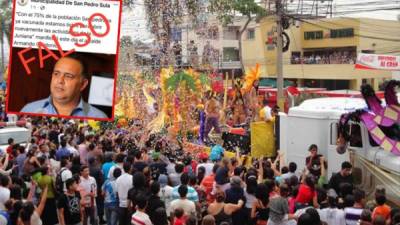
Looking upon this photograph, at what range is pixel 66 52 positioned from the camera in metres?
6.77

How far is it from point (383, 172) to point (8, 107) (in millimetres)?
5623

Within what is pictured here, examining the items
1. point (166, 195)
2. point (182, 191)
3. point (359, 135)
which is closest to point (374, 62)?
point (359, 135)

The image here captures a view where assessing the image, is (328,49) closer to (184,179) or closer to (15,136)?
(15,136)

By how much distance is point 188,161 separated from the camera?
9500 mm

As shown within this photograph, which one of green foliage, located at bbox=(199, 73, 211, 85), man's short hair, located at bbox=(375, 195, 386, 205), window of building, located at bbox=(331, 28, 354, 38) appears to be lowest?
man's short hair, located at bbox=(375, 195, 386, 205)

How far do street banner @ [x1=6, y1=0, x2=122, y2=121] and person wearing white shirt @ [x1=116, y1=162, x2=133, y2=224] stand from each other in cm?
154

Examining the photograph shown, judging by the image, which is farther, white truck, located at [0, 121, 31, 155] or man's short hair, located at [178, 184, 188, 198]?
white truck, located at [0, 121, 31, 155]

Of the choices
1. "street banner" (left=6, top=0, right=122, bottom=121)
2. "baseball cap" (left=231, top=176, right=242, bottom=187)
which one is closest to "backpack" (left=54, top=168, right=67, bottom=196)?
"street banner" (left=6, top=0, right=122, bottom=121)

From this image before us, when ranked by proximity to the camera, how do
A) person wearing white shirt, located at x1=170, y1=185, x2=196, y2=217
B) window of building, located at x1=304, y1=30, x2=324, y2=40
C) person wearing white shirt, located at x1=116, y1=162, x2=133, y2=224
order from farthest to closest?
1. window of building, located at x1=304, y1=30, x2=324, y2=40
2. person wearing white shirt, located at x1=116, y1=162, x2=133, y2=224
3. person wearing white shirt, located at x1=170, y1=185, x2=196, y2=217

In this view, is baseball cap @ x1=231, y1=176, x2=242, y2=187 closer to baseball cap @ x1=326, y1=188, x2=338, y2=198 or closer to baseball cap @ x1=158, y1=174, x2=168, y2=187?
baseball cap @ x1=326, y1=188, x2=338, y2=198

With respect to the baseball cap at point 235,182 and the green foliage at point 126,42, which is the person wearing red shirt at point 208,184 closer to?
the baseball cap at point 235,182

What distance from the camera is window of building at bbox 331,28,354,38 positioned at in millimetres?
34562

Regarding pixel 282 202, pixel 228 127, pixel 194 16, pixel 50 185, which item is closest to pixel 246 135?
pixel 228 127

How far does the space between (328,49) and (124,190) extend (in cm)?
3089
